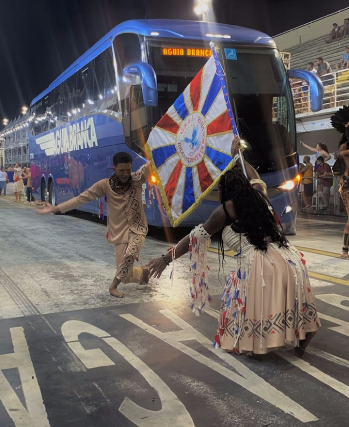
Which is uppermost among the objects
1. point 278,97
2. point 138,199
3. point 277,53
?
point 277,53

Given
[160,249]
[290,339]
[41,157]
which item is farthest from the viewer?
[41,157]

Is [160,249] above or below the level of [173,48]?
below

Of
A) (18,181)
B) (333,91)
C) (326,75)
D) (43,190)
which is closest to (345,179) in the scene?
(333,91)

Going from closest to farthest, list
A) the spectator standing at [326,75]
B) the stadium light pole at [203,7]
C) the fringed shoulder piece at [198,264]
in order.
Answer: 1. the fringed shoulder piece at [198,264]
2. the spectator standing at [326,75]
3. the stadium light pole at [203,7]

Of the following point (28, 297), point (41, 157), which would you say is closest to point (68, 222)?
point (41, 157)

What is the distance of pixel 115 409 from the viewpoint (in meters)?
3.28

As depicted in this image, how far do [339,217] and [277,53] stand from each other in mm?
6893

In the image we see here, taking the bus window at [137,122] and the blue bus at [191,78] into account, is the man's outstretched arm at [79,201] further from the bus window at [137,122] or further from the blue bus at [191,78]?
the bus window at [137,122]

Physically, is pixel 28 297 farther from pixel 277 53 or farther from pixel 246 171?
pixel 277 53

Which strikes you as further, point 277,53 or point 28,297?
point 277,53

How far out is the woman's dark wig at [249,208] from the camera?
4022 millimetres

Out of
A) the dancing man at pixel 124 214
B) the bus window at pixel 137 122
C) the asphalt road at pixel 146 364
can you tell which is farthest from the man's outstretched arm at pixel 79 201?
the bus window at pixel 137 122

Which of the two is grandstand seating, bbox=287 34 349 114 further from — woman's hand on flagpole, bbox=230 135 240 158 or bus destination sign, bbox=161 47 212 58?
woman's hand on flagpole, bbox=230 135 240 158

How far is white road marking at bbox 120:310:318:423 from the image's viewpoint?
3285 millimetres
